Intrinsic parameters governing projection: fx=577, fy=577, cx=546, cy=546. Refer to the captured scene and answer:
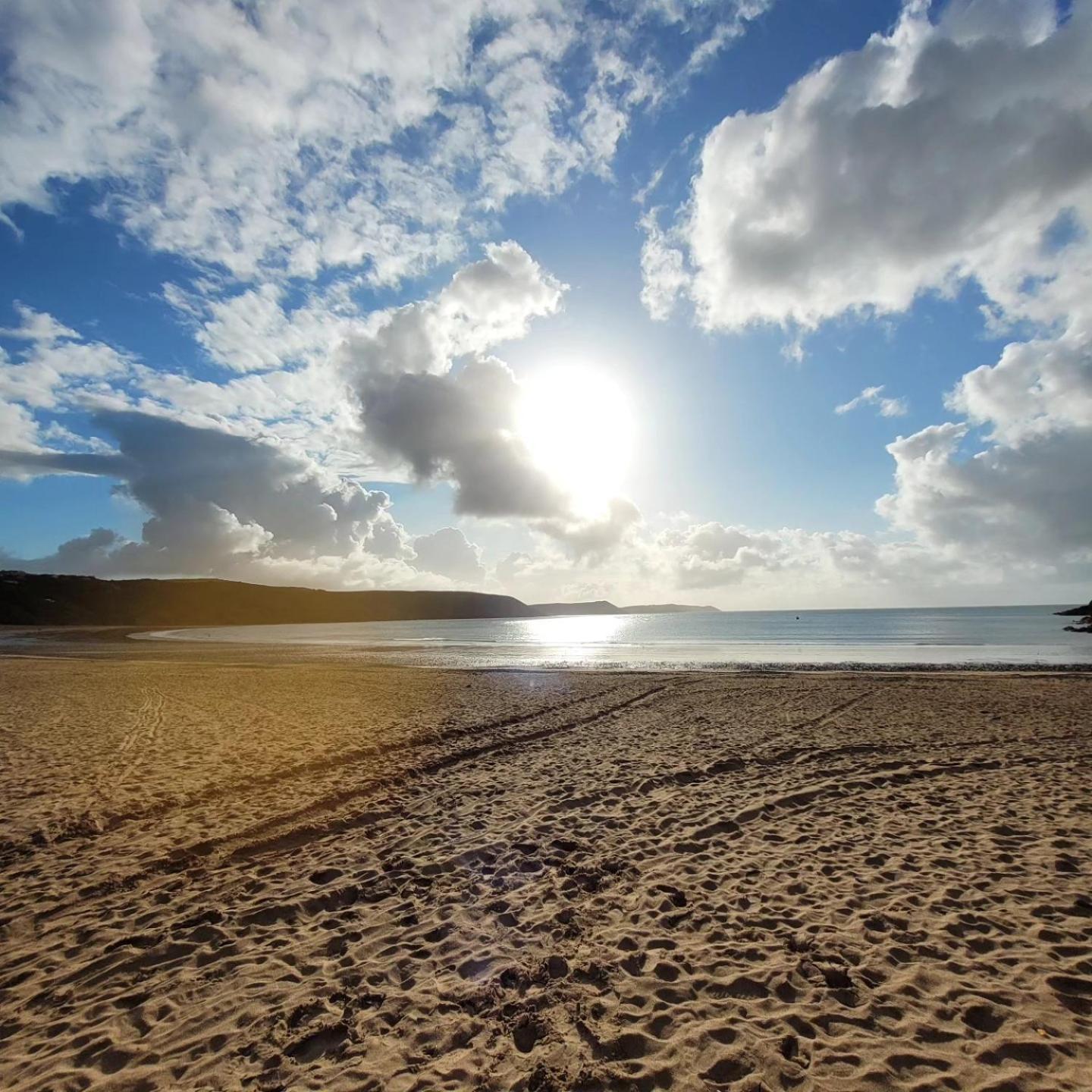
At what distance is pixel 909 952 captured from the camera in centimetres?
571

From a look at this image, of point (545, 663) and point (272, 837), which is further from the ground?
point (272, 837)

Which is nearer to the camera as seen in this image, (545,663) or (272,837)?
(272,837)

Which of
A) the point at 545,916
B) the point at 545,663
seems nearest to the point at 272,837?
the point at 545,916

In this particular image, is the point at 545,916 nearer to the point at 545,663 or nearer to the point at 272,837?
the point at 272,837

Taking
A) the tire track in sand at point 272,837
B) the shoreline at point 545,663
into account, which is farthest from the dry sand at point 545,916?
the shoreline at point 545,663

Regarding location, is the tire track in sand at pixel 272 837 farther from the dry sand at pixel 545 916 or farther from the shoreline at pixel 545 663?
the shoreline at pixel 545 663

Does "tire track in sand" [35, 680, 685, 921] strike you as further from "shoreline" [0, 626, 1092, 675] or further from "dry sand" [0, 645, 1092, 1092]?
"shoreline" [0, 626, 1092, 675]

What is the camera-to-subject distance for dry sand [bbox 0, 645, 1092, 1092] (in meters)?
4.48

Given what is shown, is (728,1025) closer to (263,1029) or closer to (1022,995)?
(1022,995)

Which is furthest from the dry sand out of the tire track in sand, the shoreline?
the shoreline

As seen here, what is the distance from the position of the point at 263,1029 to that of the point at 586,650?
5399 cm

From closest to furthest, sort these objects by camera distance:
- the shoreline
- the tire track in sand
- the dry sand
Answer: the dry sand → the tire track in sand → the shoreline

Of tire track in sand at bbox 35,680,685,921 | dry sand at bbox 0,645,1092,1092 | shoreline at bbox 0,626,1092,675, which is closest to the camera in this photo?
dry sand at bbox 0,645,1092,1092

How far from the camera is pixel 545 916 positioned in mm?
6512
